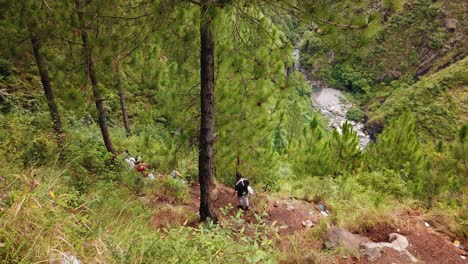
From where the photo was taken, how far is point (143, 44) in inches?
168

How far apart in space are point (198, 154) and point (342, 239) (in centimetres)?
332

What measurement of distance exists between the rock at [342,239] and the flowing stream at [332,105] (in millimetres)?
44630

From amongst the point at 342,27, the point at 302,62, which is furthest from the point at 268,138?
the point at 302,62

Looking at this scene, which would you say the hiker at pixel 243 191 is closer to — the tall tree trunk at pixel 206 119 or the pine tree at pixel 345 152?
the tall tree trunk at pixel 206 119

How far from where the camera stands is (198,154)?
21.8 feet

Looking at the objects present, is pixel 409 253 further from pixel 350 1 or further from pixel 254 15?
pixel 254 15

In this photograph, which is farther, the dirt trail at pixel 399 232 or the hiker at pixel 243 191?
the hiker at pixel 243 191

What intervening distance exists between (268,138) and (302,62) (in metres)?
62.8

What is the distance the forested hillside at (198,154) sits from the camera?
2.56m

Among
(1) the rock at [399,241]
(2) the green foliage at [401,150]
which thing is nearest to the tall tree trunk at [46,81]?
(1) the rock at [399,241]

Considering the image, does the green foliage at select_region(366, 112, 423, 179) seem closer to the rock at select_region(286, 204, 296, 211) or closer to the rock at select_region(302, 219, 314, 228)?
the rock at select_region(286, 204, 296, 211)

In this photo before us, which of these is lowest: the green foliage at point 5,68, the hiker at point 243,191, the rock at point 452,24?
the hiker at point 243,191

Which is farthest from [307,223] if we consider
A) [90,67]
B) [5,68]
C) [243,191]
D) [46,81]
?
[5,68]

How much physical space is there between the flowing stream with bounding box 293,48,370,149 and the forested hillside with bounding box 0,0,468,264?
40.3 metres
